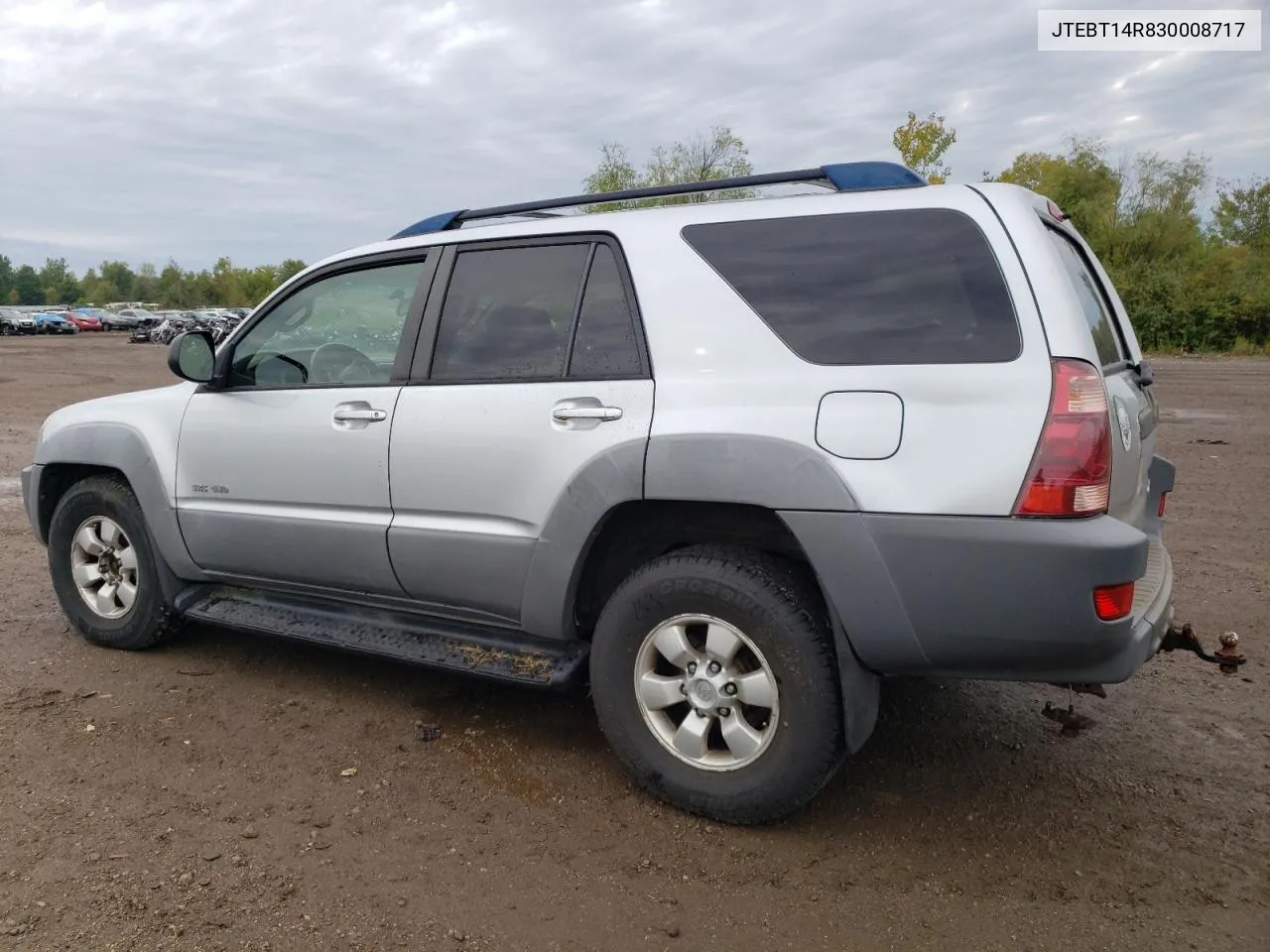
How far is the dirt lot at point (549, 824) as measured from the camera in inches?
103

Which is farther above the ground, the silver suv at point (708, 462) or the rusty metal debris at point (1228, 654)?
the silver suv at point (708, 462)

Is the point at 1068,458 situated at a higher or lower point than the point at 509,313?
lower

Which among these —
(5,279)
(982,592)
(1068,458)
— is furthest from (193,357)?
Result: (5,279)

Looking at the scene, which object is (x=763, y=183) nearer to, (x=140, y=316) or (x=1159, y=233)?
(x=1159, y=233)

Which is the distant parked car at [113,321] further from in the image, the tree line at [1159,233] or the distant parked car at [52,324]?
the tree line at [1159,233]

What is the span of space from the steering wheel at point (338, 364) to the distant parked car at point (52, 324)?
188 ft

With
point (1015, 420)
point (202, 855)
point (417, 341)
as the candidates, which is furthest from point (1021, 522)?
point (202, 855)

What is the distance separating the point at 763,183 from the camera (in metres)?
3.31

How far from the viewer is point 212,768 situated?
3.49 metres

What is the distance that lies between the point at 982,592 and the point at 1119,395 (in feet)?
2.69

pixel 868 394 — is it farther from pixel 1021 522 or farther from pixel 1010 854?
pixel 1010 854

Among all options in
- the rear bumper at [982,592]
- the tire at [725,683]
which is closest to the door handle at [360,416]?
the tire at [725,683]

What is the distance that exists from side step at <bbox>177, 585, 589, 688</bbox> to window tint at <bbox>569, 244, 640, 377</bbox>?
97cm

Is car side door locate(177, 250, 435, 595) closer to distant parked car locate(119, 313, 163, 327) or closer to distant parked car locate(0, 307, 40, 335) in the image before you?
distant parked car locate(0, 307, 40, 335)
